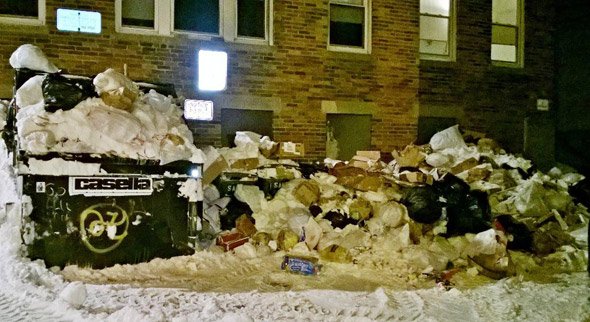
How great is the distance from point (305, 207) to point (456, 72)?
541 cm

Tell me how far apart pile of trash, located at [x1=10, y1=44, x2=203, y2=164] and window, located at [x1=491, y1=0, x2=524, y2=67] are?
828 centimetres

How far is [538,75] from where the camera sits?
1197cm

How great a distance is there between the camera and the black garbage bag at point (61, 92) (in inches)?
220

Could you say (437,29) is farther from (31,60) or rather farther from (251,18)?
(31,60)

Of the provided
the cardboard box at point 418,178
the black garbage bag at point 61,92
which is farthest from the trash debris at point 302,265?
the black garbage bag at point 61,92

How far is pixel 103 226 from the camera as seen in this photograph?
5.50 m

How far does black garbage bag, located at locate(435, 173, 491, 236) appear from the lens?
7523mm

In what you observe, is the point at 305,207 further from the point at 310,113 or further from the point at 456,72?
the point at 456,72

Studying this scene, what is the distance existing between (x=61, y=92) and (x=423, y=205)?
4777 mm

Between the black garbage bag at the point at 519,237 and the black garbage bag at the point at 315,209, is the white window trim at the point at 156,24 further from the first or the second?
the black garbage bag at the point at 519,237

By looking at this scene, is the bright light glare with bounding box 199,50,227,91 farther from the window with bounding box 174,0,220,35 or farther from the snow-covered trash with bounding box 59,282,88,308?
the snow-covered trash with bounding box 59,282,88,308

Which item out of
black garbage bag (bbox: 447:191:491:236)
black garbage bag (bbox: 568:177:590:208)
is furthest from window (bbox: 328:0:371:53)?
black garbage bag (bbox: 568:177:590:208)

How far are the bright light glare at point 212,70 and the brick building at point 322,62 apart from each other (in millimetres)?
166

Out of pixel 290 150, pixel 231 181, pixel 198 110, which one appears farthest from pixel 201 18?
pixel 231 181
